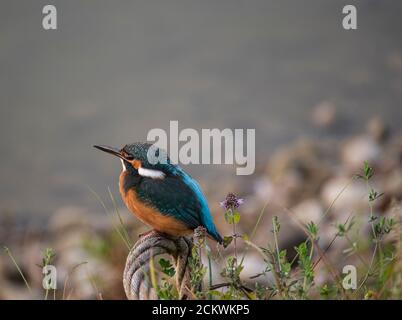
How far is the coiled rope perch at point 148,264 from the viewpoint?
216 cm

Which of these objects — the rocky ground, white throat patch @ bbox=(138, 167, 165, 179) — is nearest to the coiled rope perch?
white throat patch @ bbox=(138, 167, 165, 179)

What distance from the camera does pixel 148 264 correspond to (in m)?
2.31

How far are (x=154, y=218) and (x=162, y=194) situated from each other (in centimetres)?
10

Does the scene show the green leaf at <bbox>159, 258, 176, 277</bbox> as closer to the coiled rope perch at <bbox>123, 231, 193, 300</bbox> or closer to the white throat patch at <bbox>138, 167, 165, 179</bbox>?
the coiled rope perch at <bbox>123, 231, 193, 300</bbox>

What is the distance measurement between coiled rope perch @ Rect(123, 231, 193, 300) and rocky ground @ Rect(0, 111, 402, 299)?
270 cm

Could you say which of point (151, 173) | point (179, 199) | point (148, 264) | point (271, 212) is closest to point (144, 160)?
point (151, 173)

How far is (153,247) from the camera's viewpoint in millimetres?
2338

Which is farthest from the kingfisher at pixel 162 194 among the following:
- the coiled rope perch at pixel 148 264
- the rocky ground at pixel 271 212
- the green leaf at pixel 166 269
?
the rocky ground at pixel 271 212

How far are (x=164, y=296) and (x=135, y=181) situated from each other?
0.94 metres

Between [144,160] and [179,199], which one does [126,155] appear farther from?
[179,199]

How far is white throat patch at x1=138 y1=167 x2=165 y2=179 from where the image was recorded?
281cm

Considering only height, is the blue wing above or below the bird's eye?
below

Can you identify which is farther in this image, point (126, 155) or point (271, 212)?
point (271, 212)
